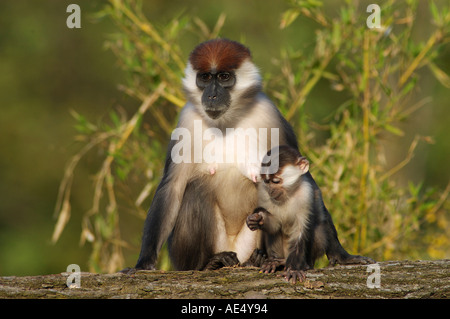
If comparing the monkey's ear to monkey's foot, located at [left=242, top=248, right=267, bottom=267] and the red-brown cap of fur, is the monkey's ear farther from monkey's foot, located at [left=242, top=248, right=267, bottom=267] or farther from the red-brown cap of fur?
the red-brown cap of fur

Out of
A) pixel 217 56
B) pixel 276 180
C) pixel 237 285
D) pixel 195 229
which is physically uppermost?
pixel 217 56

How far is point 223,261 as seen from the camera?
6.03m

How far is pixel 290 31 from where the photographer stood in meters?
15.7

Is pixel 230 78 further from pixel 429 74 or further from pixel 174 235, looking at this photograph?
pixel 429 74

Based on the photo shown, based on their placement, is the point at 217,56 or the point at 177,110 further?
the point at 177,110

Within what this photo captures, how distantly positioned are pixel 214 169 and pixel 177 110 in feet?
6.68

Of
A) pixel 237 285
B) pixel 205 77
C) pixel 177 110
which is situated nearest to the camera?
pixel 237 285

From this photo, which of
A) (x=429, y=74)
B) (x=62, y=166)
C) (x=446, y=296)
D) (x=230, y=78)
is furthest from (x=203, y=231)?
(x=62, y=166)

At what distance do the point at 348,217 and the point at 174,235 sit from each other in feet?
6.61

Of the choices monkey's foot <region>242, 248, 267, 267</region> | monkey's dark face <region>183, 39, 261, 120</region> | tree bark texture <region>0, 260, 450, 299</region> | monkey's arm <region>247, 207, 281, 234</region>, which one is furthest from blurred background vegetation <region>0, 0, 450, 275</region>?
tree bark texture <region>0, 260, 450, 299</region>

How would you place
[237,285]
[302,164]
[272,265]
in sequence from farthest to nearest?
1. [302,164]
2. [272,265]
3. [237,285]

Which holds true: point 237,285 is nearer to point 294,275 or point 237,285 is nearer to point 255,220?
point 294,275

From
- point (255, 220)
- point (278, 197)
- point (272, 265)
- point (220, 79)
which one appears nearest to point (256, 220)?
point (255, 220)

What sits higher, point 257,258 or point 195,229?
point 195,229
